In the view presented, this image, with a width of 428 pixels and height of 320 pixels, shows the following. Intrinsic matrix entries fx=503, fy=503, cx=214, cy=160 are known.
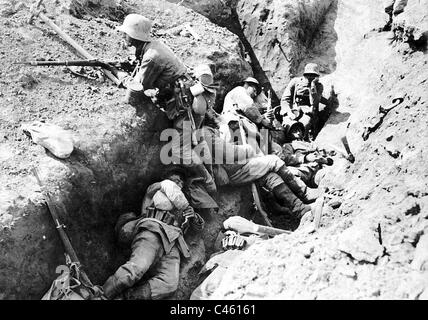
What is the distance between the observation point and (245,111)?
9680 millimetres

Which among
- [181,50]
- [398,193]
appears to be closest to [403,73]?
[398,193]

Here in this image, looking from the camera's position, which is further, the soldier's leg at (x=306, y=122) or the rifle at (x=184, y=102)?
the soldier's leg at (x=306, y=122)

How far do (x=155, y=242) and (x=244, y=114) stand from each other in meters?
3.79

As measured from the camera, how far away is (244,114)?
975 cm

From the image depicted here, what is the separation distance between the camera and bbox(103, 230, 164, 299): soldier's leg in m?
6.30

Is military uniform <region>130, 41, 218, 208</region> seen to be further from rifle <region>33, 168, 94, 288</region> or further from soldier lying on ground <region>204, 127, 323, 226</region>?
rifle <region>33, 168, 94, 288</region>

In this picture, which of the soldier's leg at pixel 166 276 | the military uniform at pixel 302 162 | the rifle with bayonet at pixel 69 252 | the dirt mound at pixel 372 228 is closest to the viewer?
the dirt mound at pixel 372 228

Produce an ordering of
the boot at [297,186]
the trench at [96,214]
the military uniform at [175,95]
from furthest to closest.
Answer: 1. the boot at [297,186]
2. the military uniform at [175,95]
3. the trench at [96,214]

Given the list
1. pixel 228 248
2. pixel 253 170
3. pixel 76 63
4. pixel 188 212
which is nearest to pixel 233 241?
pixel 228 248

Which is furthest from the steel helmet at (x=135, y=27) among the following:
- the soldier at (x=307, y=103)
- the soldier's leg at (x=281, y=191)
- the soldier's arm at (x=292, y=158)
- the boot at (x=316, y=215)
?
the soldier at (x=307, y=103)

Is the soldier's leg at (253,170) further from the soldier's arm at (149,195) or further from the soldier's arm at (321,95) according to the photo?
the soldier's arm at (321,95)

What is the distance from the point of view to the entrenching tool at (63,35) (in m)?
8.35

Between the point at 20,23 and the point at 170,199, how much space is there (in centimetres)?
445

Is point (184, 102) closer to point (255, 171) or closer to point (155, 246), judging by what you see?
point (255, 171)
